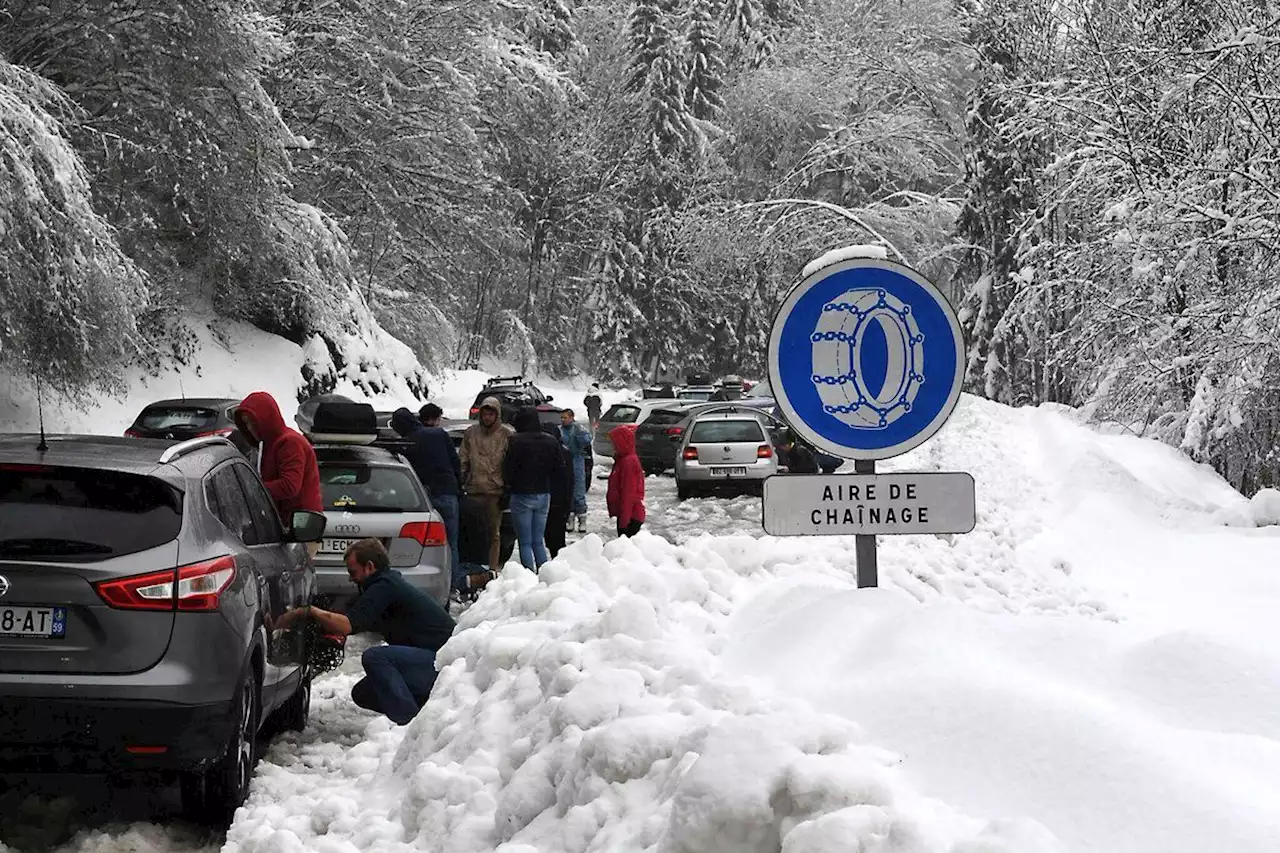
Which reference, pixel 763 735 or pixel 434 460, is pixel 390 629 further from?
pixel 434 460

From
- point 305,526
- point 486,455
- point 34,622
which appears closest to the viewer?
point 34,622

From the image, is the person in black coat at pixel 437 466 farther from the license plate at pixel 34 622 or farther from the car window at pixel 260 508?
the license plate at pixel 34 622

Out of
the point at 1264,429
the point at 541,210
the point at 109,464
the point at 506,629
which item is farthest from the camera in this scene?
the point at 541,210

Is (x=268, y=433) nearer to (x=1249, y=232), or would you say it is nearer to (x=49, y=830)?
(x=49, y=830)

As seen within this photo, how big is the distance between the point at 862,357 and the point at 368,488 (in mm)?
6576

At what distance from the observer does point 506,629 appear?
23.3 feet

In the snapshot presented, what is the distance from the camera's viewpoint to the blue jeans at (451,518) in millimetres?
13258

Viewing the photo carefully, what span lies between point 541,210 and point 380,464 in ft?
191

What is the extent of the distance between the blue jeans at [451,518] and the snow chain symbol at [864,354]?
25.6 ft

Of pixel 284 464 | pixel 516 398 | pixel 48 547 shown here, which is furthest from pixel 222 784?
pixel 516 398

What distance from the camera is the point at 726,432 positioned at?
24.4m

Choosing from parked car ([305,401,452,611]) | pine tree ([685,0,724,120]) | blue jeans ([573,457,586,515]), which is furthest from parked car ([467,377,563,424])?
pine tree ([685,0,724,120])

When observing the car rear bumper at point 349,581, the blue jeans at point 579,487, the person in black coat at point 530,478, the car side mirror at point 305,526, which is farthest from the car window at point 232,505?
the blue jeans at point 579,487

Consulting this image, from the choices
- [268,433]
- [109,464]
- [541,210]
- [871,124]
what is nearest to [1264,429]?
[268,433]
